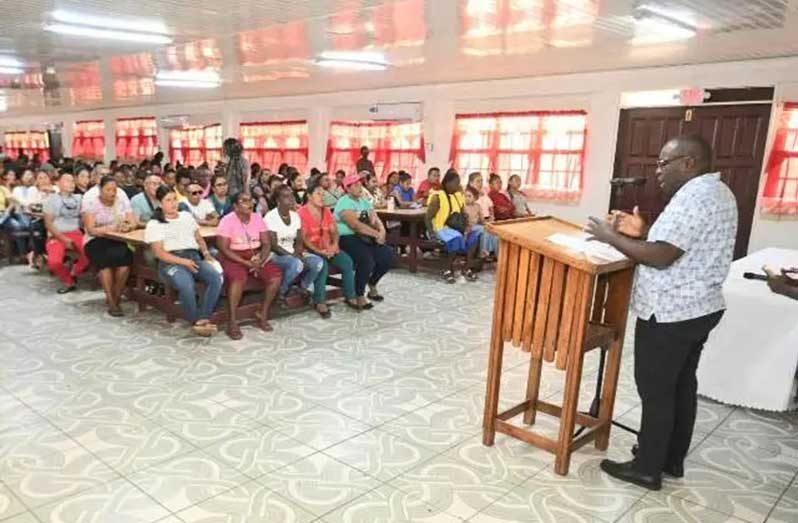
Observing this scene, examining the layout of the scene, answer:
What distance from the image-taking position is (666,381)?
2295 mm

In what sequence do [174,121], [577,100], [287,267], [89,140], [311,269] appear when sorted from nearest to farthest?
[287,267] < [311,269] < [577,100] < [174,121] < [89,140]

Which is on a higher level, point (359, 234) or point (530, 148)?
point (530, 148)

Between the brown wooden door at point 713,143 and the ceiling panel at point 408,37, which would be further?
the brown wooden door at point 713,143

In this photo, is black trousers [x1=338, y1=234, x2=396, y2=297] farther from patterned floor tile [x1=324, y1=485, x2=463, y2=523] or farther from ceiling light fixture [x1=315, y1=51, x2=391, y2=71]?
patterned floor tile [x1=324, y1=485, x2=463, y2=523]

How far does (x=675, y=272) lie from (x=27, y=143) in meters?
22.0

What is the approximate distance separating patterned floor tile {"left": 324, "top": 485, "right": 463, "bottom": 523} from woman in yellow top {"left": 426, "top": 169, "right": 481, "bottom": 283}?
13.7ft

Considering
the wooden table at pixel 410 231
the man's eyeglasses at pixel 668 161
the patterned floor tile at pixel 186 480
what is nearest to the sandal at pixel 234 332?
the patterned floor tile at pixel 186 480

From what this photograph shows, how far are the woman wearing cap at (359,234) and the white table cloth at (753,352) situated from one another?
278cm

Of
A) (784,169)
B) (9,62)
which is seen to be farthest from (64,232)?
(784,169)

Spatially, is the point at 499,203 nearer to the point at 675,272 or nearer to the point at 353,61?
the point at 353,61

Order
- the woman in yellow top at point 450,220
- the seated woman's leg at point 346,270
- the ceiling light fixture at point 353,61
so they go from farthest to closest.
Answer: the ceiling light fixture at point 353,61, the woman in yellow top at point 450,220, the seated woman's leg at point 346,270

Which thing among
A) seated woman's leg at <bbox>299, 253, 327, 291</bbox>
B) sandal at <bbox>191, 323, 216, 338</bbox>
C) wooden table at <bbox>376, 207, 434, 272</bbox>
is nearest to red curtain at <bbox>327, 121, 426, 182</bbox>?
wooden table at <bbox>376, 207, 434, 272</bbox>

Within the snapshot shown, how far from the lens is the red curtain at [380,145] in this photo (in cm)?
992

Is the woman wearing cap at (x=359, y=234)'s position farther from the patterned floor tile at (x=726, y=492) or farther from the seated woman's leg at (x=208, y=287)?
the patterned floor tile at (x=726, y=492)
